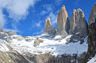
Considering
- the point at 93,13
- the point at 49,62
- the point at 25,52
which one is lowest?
the point at 49,62

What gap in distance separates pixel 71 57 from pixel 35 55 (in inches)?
1383

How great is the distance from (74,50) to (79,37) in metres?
41.9

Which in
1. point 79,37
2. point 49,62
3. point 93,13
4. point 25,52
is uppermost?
point 93,13

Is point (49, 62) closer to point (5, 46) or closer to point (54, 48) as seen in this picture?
point (54, 48)

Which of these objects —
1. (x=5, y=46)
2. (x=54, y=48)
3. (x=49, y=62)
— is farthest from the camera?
(x=54, y=48)

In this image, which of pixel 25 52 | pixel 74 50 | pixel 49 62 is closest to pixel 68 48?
pixel 74 50

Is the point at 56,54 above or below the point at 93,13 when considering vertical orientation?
below

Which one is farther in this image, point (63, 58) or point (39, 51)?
point (39, 51)

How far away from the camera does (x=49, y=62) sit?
157375mm

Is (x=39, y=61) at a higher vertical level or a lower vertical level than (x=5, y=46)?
lower

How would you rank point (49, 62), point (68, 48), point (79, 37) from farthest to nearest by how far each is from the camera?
point (79, 37) < point (68, 48) < point (49, 62)

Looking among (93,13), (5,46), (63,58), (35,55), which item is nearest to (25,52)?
(35,55)

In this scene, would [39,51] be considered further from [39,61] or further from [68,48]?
[68,48]

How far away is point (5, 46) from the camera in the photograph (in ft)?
479
